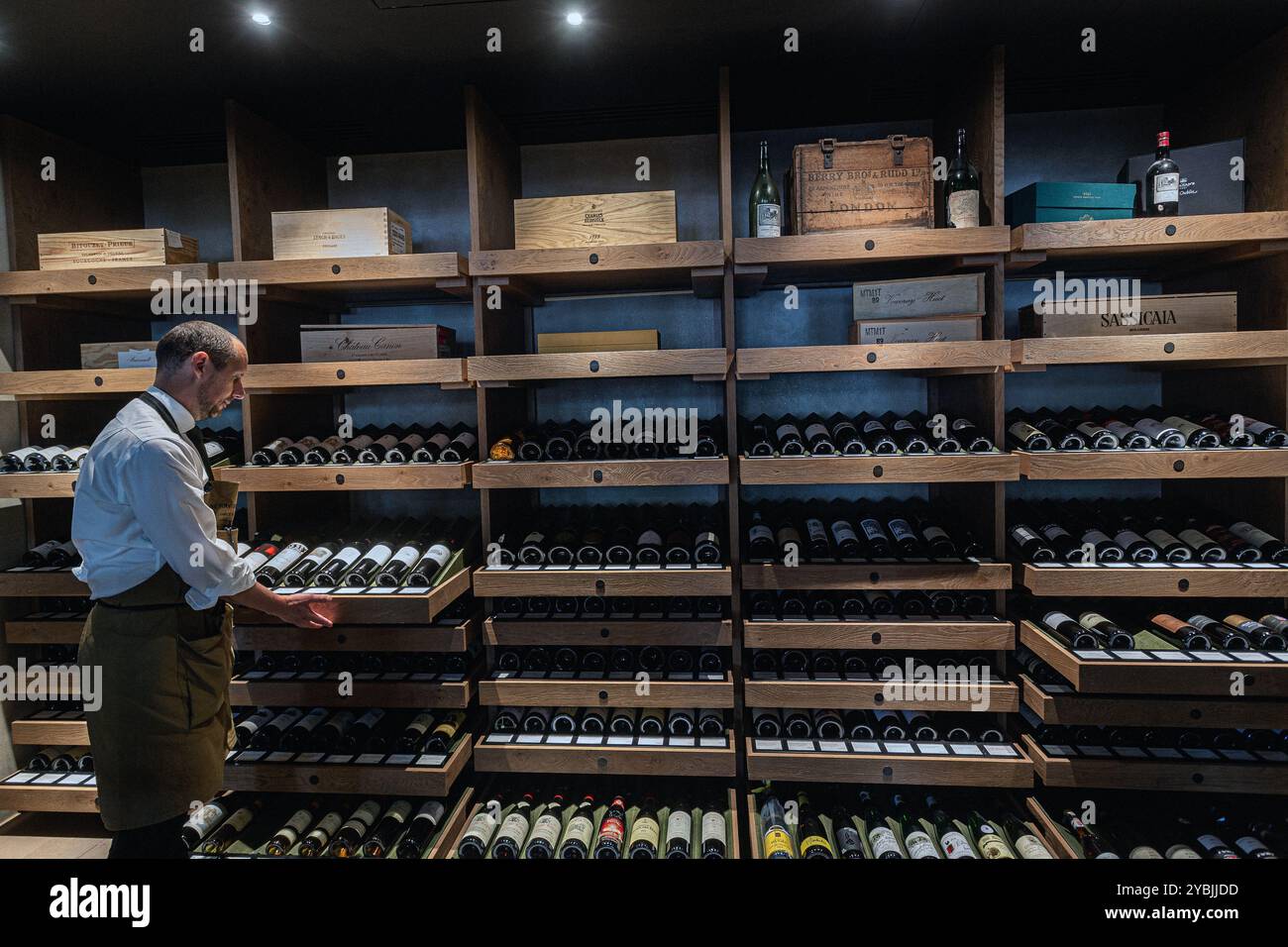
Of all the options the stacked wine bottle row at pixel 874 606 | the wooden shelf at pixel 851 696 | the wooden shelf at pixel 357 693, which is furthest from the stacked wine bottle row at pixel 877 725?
the wooden shelf at pixel 357 693

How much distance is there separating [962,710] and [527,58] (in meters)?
2.52

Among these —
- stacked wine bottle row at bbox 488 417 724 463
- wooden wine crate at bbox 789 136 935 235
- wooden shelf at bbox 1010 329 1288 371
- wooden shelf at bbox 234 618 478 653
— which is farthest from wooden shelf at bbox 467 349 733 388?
wooden shelf at bbox 1010 329 1288 371

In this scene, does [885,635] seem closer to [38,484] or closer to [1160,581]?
[1160,581]

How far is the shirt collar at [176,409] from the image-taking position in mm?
1938

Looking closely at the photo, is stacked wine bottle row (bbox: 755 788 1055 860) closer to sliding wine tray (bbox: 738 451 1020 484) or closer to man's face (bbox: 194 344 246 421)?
sliding wine tray (bbox: 738 451 1020 484)

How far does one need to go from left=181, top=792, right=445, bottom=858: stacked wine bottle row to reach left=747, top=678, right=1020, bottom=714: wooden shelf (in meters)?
1.16

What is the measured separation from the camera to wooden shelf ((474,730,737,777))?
2.39 metres

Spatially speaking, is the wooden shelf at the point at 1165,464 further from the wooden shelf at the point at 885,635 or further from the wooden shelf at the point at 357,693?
the wooden shelf at the point at 357,693

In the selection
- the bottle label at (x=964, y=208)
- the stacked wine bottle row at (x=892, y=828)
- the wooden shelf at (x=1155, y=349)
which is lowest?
the stacked wine bottle row at (x=892, y=828)

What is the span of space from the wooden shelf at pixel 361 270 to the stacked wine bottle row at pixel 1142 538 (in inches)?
83.5

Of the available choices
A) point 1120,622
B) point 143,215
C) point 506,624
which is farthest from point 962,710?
point 143,215

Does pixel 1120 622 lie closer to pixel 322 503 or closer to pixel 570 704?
pixel 570 704

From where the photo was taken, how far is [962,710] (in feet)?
7.69

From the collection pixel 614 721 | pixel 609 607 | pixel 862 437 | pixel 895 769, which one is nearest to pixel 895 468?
pixel 862 437
